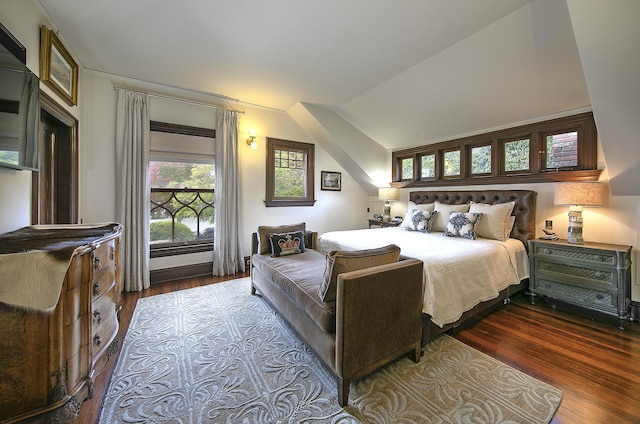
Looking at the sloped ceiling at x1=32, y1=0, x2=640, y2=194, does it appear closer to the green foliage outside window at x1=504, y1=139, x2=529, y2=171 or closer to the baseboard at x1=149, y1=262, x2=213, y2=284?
the green foliage outside window at x1=504, y1=139, x2=529, y2=171

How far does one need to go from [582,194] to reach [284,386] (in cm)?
346

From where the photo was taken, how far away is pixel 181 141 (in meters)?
3.78

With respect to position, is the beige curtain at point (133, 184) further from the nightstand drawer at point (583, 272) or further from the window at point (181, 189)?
the nightstand drawer at point (583, 272)

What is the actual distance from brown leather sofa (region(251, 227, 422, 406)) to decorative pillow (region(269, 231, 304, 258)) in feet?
2.65

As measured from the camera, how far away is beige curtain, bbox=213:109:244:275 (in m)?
3.95

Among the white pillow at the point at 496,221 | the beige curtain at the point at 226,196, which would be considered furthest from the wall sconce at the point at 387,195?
the beige curtain at the point at 226,196

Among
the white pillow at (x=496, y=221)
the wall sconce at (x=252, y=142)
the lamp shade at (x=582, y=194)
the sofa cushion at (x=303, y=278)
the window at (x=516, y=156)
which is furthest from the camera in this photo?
the wall sconce at (x=252, y=142)

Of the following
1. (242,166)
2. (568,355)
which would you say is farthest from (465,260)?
(242,166)

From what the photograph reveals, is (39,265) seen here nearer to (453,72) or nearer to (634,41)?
(634,41)

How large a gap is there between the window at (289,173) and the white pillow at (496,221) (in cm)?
287

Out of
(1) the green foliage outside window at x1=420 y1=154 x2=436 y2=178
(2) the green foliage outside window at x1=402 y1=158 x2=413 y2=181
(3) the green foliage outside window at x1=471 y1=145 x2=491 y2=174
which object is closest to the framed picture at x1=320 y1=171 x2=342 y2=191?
(2) the green foliage outside window at x1=402 y1=158 x2=413 y2=181

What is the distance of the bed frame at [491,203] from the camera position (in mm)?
2225

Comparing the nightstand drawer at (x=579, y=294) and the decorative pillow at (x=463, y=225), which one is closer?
the nightstand drawer at (x=579, y=294)

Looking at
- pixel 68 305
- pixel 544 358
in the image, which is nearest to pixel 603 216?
pixel 544 358
